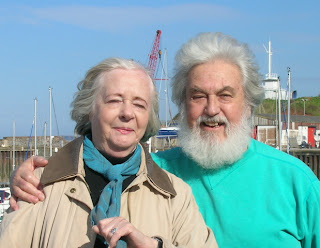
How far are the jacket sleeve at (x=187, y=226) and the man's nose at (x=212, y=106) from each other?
0.70 metres

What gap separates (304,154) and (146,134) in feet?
106

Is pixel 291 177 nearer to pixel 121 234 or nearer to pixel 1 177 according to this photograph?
pixel 121 234

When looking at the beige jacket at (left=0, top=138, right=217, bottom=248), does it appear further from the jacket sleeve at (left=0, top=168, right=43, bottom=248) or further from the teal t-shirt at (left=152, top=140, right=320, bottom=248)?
the teal t-shirt at (left=152, top=140, right=320, bottom=248)

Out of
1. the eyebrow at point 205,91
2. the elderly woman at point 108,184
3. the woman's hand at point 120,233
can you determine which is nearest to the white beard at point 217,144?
the eyebrow at point 205,91

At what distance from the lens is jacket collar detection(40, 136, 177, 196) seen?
3465mm

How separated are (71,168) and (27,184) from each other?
309mm

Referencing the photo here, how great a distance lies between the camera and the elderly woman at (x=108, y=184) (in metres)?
3.36

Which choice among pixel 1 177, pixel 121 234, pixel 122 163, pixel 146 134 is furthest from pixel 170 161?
pixel 1 177

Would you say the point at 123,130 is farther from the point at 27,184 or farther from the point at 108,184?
the point at 27,184

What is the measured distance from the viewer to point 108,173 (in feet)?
11.5

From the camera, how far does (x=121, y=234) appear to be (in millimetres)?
2994

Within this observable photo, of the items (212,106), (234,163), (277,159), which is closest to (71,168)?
(212,106)

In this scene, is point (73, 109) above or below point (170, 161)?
above

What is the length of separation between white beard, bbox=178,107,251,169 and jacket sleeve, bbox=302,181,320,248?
2.14 ft
